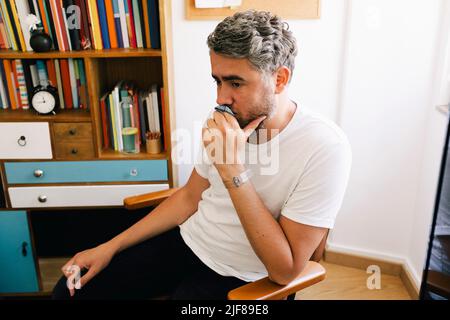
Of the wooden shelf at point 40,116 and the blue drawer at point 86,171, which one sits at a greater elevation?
the wooden shelf at point 40,116

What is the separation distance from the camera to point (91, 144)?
194 cm

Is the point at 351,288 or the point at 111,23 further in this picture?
the point at 351,288

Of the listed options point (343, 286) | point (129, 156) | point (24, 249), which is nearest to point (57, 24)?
point (129, 156)

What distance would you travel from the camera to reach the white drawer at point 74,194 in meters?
1.98

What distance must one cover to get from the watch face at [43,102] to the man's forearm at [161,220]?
69cm

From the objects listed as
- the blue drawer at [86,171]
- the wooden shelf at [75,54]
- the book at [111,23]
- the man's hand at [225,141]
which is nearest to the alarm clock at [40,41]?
the wooden shelf at [75,54]

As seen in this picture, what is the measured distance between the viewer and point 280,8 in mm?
2098

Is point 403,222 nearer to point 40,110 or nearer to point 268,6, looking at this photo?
point 268,6

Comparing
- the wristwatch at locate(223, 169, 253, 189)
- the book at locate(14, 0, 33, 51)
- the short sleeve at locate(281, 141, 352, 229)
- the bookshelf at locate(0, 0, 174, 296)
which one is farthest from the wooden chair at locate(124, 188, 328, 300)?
the book at locate(14, 0, 33, 51)

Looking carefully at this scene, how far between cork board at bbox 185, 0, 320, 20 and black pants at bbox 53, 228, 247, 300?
3.50 ft

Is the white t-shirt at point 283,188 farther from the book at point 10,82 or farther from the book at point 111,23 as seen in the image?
the book at point 10,82

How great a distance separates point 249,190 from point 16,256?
1.37 meters

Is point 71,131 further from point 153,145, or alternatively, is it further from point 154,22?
point 154,22

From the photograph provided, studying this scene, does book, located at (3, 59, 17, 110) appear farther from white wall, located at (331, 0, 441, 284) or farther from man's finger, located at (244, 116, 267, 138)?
white wall, located at (331, 0, 441, 284)
